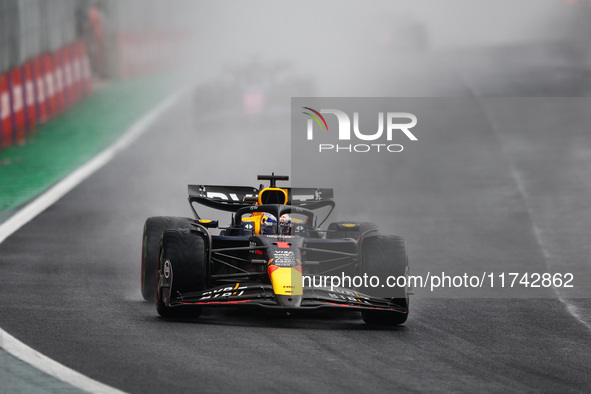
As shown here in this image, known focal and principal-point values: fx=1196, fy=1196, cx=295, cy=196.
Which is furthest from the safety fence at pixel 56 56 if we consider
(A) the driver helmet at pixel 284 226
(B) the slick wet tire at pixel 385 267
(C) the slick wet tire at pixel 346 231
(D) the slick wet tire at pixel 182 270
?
(B) the slick wet tire at pixel 385 267

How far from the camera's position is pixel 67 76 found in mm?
28453

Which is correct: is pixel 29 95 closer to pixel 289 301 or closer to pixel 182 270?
pixel 182 270

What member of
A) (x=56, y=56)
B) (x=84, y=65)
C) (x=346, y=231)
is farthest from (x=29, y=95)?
(x=346, y=231)

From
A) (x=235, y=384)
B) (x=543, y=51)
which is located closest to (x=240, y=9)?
(x=543, y=51)

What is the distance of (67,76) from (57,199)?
11.0m

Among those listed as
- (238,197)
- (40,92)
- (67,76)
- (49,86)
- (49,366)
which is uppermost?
(67,76)

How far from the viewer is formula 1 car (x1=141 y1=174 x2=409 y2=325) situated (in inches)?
405

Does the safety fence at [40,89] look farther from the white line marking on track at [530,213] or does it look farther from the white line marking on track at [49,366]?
the white line marking on track at [49,366]

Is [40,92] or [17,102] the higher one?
[40,92]

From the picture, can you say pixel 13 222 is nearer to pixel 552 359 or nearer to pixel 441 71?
pixel 552 359

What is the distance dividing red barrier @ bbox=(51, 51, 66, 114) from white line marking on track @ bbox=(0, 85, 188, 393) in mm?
1738

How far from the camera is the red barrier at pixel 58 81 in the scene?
2667 centimetres

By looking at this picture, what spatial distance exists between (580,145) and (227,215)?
32.7 ft

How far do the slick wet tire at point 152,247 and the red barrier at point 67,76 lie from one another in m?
16.3
